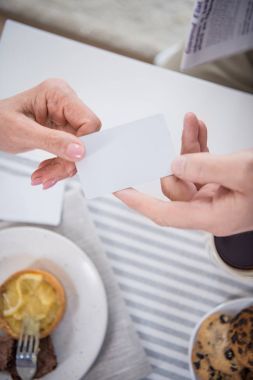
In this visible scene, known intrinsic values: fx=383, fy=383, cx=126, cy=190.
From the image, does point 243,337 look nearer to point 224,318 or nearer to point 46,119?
point 224,318

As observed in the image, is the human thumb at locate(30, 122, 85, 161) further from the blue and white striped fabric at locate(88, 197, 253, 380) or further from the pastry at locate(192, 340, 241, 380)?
the pastry at locate(192, 340, 241, 380)

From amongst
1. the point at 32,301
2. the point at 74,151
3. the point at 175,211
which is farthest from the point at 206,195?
the point at 32,301

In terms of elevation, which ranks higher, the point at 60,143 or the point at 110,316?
the point at 60,143

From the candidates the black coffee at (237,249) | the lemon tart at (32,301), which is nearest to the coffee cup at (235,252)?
the black coffee at (237,249)

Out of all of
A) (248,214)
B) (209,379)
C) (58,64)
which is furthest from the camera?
(58,64)

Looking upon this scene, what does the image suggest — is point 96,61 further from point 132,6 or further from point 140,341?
point 140,341

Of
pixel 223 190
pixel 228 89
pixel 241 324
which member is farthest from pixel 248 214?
pixel 228 89

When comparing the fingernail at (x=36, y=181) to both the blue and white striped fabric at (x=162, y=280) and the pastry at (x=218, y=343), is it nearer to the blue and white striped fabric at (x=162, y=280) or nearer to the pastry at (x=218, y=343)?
the blue and white striped fabric at (x=162, y=280)
